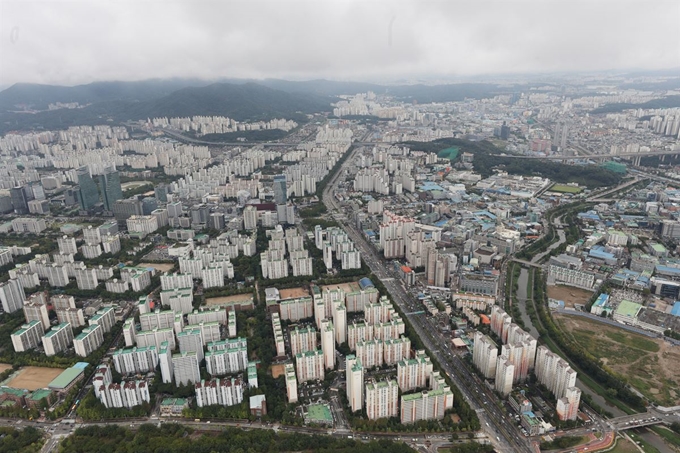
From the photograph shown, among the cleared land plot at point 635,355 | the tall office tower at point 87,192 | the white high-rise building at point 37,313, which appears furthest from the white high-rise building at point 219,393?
the tall office tower at point 87,192

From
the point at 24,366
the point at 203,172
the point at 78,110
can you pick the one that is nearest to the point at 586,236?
the point at 24,366

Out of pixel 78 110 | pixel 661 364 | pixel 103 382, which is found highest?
pixel 78 110

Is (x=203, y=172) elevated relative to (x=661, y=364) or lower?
elevated

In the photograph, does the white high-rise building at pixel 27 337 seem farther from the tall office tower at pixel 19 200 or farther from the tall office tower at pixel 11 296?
the tall office tower at pixel 19 200

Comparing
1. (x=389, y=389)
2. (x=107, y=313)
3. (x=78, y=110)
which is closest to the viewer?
(x=389, y=389)

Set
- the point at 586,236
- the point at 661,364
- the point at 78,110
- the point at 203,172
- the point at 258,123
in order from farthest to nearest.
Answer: the point at 78,110 < the point at 258,123 < the point at 203,172 < the point at 586,236 < the point at 661,364

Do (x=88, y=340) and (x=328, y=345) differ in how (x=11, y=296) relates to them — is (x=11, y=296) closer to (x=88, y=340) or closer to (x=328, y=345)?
(x=88, y=340)

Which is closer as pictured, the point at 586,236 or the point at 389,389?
the point at 389,389

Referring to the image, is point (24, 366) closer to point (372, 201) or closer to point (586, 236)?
point (372, 201)
